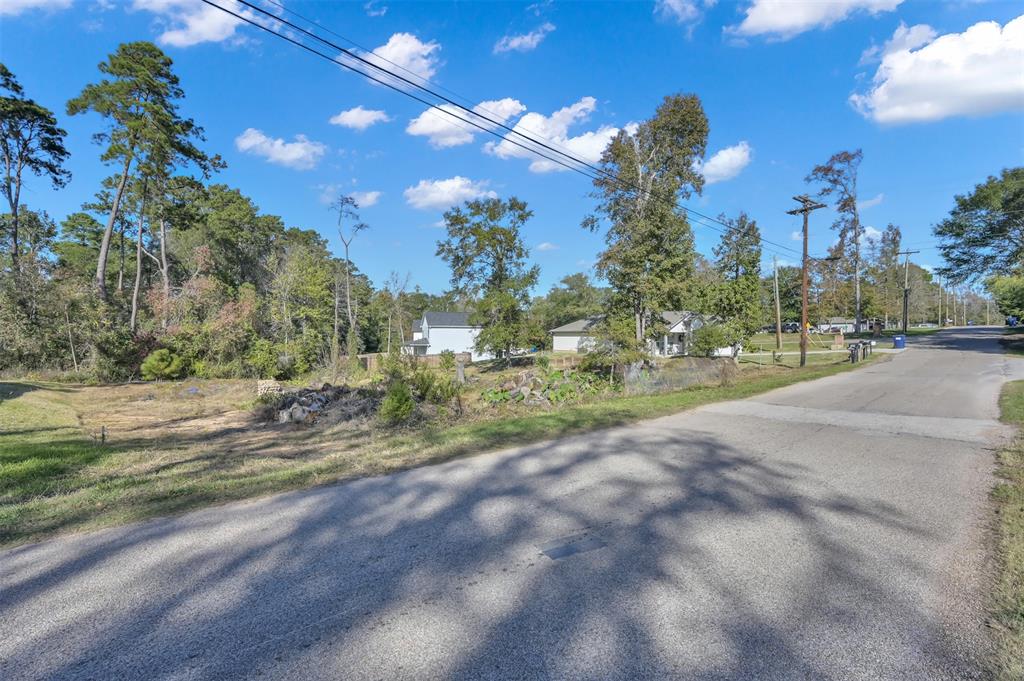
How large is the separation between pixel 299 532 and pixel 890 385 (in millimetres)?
16164

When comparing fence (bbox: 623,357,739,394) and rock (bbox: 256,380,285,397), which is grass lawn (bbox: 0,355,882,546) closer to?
fence (bbox: 623,357,739,394)

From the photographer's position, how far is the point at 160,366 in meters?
20.6

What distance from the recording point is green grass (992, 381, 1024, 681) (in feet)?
7.22

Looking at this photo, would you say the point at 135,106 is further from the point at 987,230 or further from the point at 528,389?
the point at 987,230

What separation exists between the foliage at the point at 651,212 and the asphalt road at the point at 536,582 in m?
14.9

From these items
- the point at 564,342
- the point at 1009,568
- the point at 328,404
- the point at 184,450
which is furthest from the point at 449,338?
the point at 1009,568

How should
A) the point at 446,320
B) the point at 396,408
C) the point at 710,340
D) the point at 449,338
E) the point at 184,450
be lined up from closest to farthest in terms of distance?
the point at 184,450 < the point at 396,408 < the point at 710,340 < the point at 449,338 < the point at 446,320

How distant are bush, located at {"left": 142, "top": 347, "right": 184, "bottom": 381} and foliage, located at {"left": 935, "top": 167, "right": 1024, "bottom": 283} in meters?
44.5

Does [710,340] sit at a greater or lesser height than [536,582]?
greater

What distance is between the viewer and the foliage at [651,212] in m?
20.3

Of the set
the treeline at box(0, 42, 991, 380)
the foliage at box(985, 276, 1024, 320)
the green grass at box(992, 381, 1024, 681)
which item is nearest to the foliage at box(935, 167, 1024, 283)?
the foliage at box(985, 276, 1024, 320)

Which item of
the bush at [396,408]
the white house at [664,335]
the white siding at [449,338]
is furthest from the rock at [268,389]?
the white siding at [449,338]

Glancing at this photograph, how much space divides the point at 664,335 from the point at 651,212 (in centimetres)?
629

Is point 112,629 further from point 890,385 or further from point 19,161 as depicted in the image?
point 19,161
